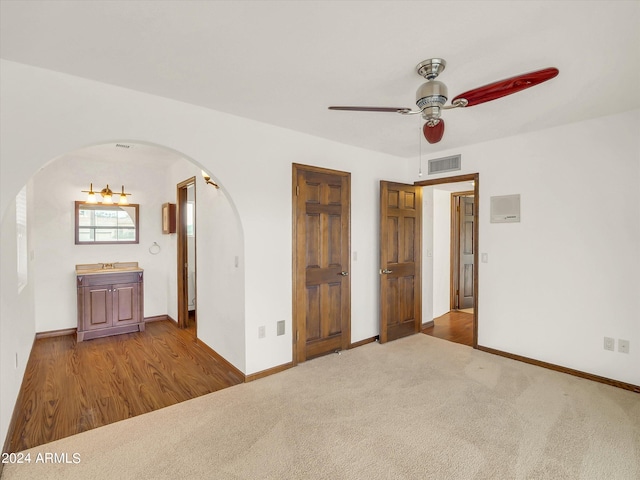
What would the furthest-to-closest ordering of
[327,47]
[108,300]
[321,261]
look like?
[108,300] < [321,261] < [327,47]

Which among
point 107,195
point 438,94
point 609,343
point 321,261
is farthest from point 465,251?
point 107,195

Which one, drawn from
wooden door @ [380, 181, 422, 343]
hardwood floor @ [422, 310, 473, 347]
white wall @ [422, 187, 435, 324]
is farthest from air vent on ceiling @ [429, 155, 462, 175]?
hardwood floor @ [422, 310, 473, 347]

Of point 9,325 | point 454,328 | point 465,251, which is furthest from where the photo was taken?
point 465,251

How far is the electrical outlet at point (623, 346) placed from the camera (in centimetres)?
297

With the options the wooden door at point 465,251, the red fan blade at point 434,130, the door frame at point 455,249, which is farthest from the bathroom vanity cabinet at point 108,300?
the wooden door at point 465,251

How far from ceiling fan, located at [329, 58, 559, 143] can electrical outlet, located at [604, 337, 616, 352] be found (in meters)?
2.64

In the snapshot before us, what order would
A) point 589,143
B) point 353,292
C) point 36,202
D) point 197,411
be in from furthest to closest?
Result: point 36,202 < point 353,292 < point 589,143 < point 197,411

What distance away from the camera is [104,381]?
3.14 meters

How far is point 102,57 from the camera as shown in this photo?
6.68 ft

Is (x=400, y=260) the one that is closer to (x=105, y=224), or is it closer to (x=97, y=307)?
(x=97, y=307)

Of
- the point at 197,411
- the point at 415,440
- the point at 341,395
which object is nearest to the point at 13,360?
the point at 197,411

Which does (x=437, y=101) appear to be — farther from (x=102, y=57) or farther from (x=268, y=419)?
(x=268, y=419)

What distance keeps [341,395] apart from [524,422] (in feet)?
4.58

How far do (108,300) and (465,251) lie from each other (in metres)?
5.85
